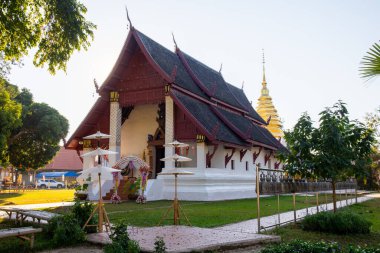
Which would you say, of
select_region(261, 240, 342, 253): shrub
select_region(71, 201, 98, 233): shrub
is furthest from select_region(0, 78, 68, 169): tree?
select_region(261, 240, 342, 253): shrub

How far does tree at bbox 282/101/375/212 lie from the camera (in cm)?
868

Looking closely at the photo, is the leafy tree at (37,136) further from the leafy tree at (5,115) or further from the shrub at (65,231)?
the shrub at (65,231)

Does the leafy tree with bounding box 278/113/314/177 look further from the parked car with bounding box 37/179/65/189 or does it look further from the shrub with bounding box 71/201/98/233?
the parked car with bounding box 37/179/65/189

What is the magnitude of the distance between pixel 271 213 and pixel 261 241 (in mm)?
5042

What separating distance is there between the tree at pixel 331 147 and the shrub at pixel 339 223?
2.98ft

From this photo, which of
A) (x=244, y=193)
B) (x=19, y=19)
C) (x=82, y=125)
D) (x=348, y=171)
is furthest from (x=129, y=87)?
(x=348, y=171)

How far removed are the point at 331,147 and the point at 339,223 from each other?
1.67m

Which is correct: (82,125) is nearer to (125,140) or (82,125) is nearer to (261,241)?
(125,140)

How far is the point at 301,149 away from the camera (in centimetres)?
901

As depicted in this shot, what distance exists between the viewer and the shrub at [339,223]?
8281mm

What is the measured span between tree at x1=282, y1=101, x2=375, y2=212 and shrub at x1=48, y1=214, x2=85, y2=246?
4947 mm

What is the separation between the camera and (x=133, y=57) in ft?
68.3

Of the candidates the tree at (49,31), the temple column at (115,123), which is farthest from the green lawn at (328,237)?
the temple column at (115,123)

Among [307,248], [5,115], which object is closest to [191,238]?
[307,248]
